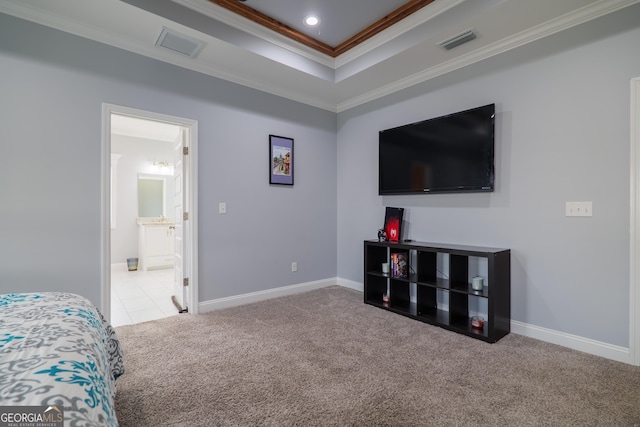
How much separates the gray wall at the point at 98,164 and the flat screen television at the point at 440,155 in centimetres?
116

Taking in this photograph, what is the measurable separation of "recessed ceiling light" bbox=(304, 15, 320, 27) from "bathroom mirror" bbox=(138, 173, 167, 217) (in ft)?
17.0

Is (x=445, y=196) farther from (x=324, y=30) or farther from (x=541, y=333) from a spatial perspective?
(x=324, y=30)

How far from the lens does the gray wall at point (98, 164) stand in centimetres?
238

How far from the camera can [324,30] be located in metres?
3.09

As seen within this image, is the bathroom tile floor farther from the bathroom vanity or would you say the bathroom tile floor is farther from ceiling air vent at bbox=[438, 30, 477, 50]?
ceiling air vent at bbox=[438, 30, 477, 50]

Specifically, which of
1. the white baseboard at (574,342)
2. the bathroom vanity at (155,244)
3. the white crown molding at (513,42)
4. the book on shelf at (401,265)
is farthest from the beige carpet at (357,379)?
the bathroom vanity at (155,244)

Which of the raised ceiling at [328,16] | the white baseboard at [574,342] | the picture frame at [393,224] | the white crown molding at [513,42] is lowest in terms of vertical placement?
the white baseboard at [574,342]

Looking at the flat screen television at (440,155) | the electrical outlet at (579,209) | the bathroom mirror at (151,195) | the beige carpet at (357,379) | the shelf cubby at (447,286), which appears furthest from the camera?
the bathroom mirror at (151,195)

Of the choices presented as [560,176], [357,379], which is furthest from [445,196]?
[357,379]

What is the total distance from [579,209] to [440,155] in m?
1.24

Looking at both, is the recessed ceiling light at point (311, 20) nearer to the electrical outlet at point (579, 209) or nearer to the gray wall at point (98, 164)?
the gray wall at point (98, 164)

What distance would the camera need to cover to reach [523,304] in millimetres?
2674

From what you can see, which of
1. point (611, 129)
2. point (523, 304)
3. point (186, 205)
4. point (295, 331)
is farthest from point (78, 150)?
point (611, 129)

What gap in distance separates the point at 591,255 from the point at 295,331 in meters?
2.45
